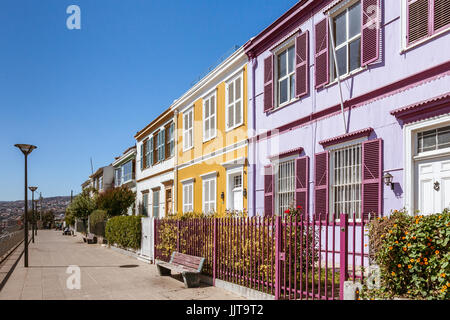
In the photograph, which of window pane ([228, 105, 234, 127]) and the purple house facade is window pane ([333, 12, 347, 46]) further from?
window pane ([228, 105, 234, 127])

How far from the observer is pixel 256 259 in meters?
8.30

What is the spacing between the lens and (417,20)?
808cm

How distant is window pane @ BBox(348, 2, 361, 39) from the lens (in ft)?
31.6

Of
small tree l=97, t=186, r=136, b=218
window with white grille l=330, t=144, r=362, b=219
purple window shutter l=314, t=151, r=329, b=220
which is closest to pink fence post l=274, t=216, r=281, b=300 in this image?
window with white grille l=330, t=144, r=362, b=219

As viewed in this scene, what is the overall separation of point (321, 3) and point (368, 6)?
174cm

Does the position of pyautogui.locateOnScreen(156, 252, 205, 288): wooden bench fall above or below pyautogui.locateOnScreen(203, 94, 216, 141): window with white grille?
below

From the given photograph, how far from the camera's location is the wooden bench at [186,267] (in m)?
9.71

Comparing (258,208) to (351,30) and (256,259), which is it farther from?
(351,30)

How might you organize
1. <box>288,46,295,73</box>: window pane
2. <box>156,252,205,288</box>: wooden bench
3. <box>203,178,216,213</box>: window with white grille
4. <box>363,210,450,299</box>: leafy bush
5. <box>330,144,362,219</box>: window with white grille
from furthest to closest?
<box>203,178,216,213</box>: window with white grille < <box>288,46,295,73</box>: window pane < <box>156,252,205,288</box>: wooden bench < <box>330,144,362,219</box>: window with white grille < <box>363,210,450,299</box>: leafy bush

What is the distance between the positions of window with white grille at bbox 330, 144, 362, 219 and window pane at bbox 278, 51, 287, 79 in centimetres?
342

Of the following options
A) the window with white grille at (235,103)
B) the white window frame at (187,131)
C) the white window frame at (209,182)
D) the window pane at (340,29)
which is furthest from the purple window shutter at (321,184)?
the white window frame at (187,131)

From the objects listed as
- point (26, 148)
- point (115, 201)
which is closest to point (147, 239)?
point (26, 148)

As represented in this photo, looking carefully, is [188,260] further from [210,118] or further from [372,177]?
[210,118]

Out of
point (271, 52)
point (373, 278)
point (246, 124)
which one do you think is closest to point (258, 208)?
point (246, 124)
